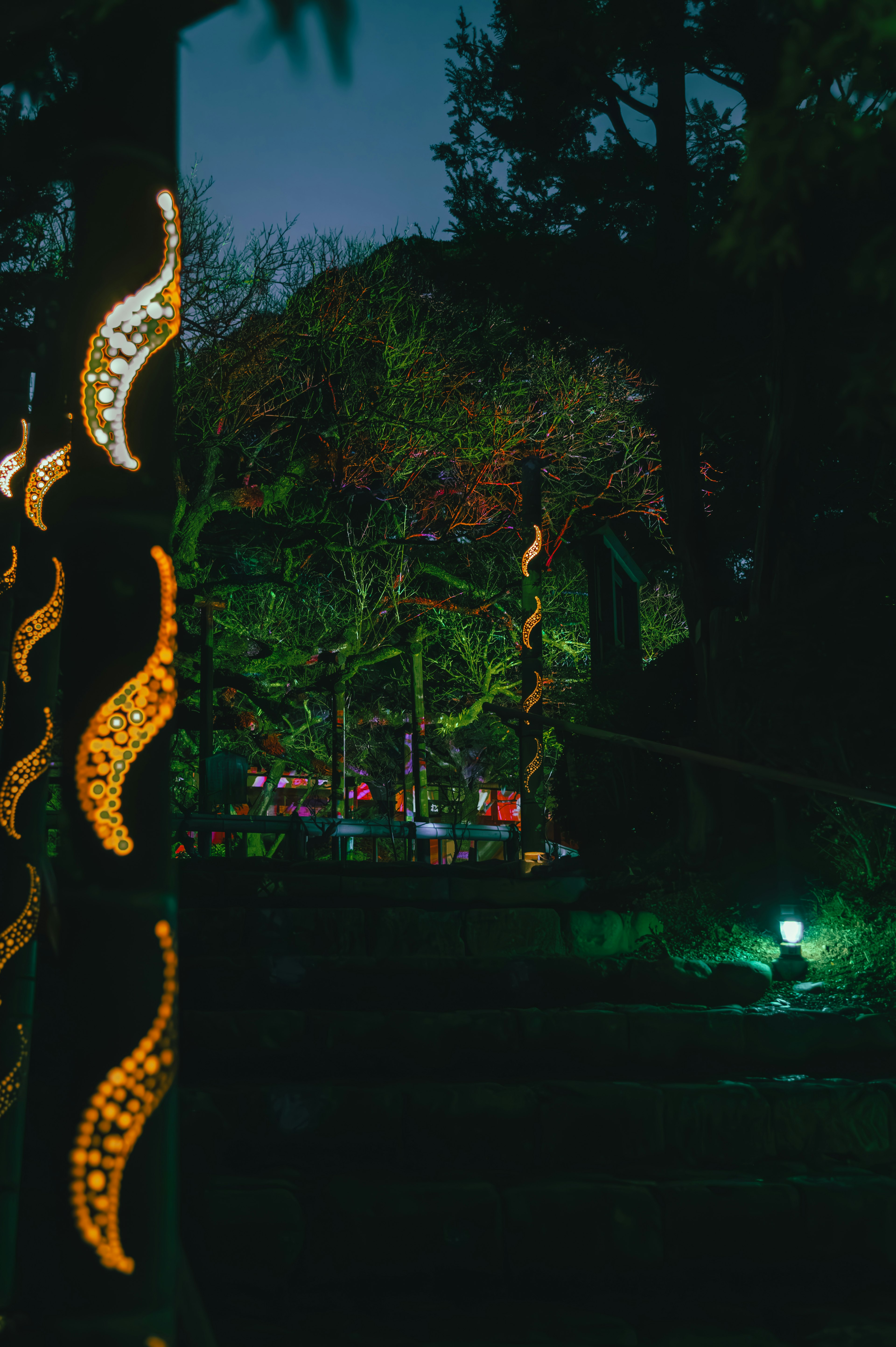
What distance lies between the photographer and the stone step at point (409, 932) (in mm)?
6598

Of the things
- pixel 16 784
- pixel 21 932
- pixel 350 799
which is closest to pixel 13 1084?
pixel 21 932

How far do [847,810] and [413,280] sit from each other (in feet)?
42.6

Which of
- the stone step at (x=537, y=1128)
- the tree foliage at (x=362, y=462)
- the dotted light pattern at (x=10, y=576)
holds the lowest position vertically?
the stone step at (x=537, y=1128)

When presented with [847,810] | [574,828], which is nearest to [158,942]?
[847,810]

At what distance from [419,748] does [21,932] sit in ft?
43.2

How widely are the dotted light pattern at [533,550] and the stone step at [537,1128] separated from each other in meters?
5.93

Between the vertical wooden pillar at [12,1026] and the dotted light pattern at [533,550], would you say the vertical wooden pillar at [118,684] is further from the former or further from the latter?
the dotted light pattern at [533,550]

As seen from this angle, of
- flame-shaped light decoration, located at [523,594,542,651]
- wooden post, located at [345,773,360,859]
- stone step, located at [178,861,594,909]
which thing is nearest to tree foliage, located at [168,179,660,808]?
wooden post, located at [345,773,360,859]

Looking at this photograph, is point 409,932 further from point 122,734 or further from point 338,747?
point 338,747

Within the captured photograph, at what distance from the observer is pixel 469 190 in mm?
10422

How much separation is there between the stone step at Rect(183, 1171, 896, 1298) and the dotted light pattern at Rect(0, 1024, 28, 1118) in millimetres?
1124

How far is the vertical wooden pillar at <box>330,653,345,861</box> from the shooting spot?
46.3 feet

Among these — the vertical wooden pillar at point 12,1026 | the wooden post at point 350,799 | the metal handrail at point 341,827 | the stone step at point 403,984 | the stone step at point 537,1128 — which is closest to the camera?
the vertical wooden pillar at point 12,1026

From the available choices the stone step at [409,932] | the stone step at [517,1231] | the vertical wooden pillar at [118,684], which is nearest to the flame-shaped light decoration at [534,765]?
the stone step at [409,932]
